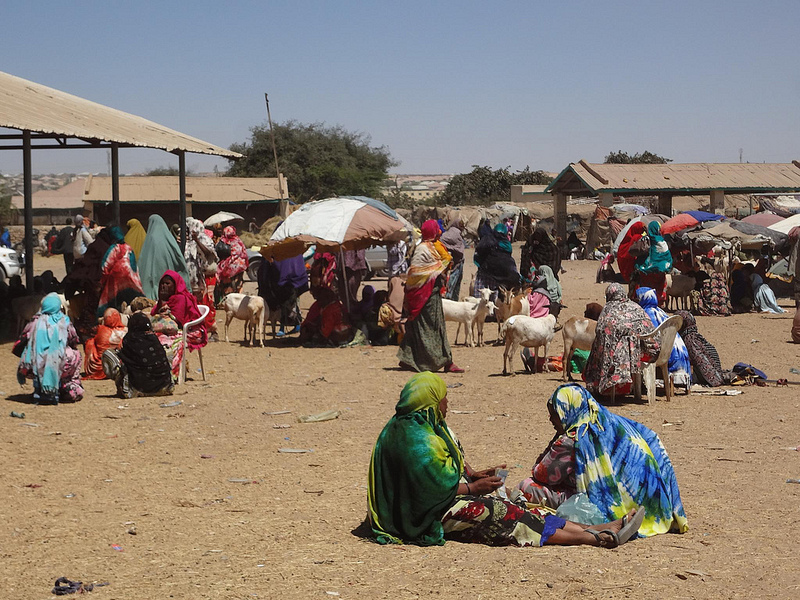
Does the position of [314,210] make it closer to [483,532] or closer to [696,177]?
A: [483,532]

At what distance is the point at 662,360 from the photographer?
9867 mm

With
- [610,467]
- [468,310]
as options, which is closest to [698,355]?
[468,310]

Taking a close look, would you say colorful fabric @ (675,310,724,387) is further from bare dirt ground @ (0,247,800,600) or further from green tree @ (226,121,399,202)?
green tree @ (226,121,399,202)

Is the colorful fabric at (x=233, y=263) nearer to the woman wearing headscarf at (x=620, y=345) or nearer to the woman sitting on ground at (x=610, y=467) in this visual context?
the woman wearing headscarf at (x=620, y=345)

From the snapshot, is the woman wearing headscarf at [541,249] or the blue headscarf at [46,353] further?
the woman wearing headscarf at [541,249]

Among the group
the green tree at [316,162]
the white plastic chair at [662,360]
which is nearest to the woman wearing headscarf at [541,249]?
the white plastic chair at [662,360]

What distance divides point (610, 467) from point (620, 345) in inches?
167

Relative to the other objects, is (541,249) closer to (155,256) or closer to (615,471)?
(155,256)

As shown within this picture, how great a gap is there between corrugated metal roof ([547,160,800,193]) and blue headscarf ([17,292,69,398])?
23.6 metres

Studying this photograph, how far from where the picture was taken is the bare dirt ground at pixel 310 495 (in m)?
4.86

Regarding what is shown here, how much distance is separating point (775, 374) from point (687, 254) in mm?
7550

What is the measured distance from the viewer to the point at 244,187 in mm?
38750

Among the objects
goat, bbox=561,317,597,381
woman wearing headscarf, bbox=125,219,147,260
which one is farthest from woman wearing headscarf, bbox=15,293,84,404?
woman wearing headscarf, bbox=125,219,147,260

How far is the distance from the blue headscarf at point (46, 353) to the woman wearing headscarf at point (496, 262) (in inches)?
278
